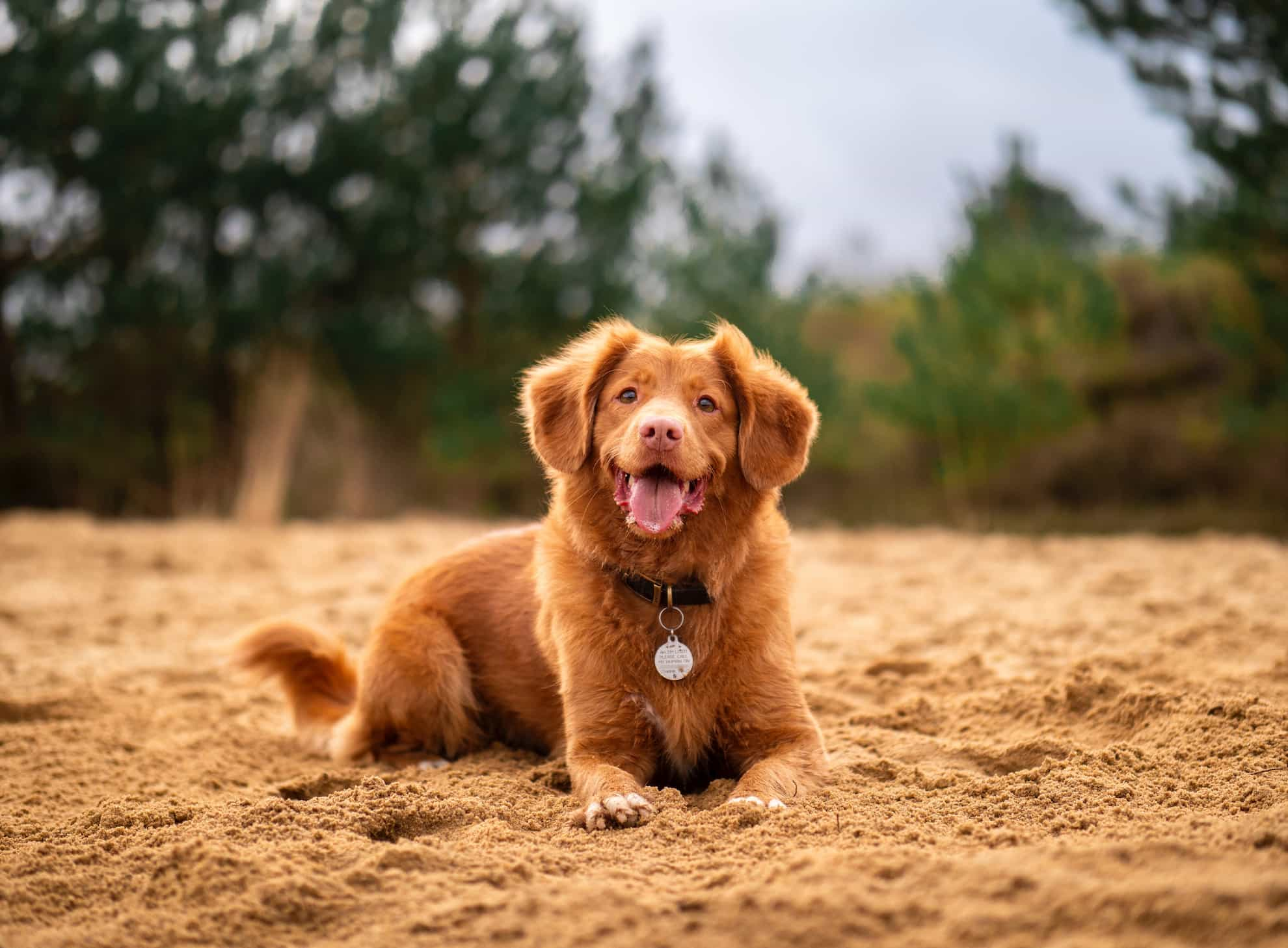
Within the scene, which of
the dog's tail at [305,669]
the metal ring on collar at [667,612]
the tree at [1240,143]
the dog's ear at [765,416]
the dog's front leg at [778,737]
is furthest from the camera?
the tree at [1240,143]

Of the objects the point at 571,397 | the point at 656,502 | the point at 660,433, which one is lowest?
the point at 656,502

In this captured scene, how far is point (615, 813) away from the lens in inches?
125

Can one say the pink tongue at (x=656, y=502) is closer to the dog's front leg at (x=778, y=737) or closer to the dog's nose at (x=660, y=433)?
the dog's nose at (x=660, y=433)

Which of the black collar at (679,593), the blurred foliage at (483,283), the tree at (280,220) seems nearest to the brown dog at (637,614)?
the black collar at (679,593)

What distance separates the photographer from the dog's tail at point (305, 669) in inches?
186

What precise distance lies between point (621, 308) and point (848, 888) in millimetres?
17219

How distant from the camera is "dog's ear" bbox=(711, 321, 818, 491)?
12.9ft

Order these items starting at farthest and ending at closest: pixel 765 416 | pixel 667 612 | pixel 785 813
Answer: pixel 765 416 < pixel 667 612 < pixel 785 813

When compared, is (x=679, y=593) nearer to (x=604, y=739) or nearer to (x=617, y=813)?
(x=604, y=739)

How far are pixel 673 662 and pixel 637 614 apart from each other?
217 mm

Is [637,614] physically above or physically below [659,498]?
below

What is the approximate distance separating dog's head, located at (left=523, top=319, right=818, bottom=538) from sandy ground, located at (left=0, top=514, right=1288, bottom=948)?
0.99 m

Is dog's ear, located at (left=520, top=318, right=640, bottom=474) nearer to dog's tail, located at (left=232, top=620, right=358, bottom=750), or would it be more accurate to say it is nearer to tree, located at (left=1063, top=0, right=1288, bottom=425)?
dog's tail, located at (left=232, top=620, right=358, bottom=750)

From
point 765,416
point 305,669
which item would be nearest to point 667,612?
point 765,416
